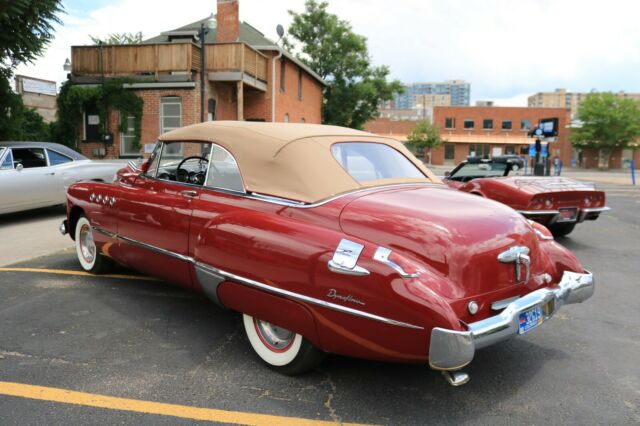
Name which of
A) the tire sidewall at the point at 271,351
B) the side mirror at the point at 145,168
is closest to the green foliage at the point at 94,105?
the side mirror at the point at 145,168

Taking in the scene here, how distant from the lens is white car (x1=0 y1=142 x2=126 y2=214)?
29.2 ft

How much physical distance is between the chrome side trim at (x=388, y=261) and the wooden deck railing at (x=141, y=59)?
18693 millimetres

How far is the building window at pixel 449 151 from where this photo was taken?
67075 millimetres

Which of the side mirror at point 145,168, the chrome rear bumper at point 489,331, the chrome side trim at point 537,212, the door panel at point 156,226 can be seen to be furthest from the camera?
the chrome side trim at point 537,212

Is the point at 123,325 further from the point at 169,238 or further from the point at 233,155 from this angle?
the point at 233,155

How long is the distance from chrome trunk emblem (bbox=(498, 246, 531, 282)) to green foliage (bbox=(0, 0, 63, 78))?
12723 mm

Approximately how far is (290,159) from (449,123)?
6781 centimetres

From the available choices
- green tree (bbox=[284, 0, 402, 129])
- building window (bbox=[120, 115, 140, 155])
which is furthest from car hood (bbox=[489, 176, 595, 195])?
green tree (bbox=[284, 0, 402, 129])

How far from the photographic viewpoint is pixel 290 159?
3.42 meters

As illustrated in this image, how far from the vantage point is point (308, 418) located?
2.74 meters

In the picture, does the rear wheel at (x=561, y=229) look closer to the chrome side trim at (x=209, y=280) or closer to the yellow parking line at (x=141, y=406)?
the chrome side trim at (x=209, y=280)

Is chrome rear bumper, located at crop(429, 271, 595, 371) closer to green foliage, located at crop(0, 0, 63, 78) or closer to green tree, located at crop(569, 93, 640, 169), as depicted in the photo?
green foliage, located at crop(0, 0, 63, 78)

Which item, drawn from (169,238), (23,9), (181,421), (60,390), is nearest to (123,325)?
(169,238)

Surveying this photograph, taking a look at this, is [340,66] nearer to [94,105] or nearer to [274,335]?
[94,105]
